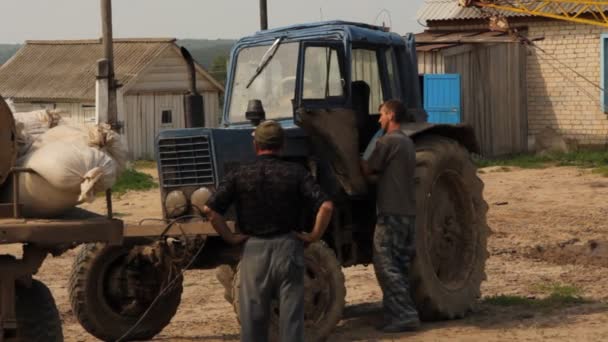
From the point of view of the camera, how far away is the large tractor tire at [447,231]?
1128 centimetres

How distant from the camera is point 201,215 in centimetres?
1025

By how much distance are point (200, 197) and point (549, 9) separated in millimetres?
18294

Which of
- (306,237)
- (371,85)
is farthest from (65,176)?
(371,85)

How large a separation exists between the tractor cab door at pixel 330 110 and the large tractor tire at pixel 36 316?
2801 millimetres

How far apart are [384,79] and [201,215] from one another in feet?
7.16

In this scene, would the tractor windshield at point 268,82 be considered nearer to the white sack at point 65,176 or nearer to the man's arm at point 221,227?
the man's arm at point 221,227

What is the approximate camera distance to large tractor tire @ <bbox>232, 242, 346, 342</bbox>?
10.0 meters

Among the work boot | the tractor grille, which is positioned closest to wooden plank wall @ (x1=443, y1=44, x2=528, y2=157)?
the work boot

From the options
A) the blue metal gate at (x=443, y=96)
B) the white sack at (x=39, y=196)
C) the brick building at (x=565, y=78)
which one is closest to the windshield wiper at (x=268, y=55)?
the white sack at (x=39, y=196)

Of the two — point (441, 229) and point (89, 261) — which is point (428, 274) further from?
point (89, 261)

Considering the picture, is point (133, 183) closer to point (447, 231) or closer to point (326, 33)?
point (447, 231)

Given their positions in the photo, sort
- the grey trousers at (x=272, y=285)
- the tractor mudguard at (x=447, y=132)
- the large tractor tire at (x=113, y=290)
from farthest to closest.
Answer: the tractor mudguard at (x=447, y=132) → the large tractor tire at (x=113, y=290) → the grey trousers at (x=272, y=285)

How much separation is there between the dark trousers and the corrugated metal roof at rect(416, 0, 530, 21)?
59.1ft

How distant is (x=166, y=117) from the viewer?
36.3 metres
